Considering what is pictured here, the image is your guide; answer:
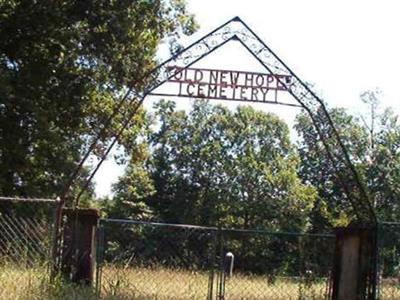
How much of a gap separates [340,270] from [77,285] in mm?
3796

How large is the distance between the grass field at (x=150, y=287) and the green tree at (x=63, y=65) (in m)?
11.1

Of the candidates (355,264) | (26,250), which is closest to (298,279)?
(355,264)

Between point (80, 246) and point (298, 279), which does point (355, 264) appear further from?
point (80, 246)

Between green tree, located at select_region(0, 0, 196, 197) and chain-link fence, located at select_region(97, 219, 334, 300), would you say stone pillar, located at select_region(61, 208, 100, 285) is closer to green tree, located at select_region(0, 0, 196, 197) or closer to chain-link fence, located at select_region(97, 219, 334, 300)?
chain-link fence, located at select_region(97, 219, 334, 300)

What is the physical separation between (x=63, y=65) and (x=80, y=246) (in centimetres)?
1324

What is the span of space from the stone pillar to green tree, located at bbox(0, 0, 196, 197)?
36.4 feet

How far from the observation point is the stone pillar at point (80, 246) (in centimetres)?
1005

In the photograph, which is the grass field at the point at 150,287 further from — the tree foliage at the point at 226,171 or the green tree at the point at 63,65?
the tree foliage at the point at 226,171

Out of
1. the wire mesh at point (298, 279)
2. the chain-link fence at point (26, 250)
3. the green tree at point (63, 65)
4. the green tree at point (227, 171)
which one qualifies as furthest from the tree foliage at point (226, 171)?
the chain-link fence at point (26, 250)

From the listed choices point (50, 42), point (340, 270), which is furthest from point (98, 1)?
point (340, 270)

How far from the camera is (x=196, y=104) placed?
60.4 meters

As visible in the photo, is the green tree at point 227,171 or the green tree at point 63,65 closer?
the green tree at point 63,65

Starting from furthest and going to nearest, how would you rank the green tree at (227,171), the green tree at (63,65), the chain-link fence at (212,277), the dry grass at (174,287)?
the green tree at (227,171) < the green tree at (63,65) < the chain-link fence at (212,277) < the dry grass at (174,287)

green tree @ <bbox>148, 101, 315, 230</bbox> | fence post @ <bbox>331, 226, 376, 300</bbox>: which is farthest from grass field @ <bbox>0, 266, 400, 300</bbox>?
green tree @ <bbox>148, 101, 315, 230</bbox>
